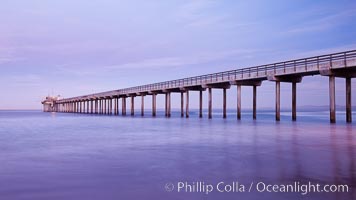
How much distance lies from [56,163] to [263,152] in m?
5.43

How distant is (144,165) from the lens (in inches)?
277

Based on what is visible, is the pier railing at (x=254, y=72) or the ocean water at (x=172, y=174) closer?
the ocean water at (x=172, y=174)

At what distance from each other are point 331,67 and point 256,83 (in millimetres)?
9288

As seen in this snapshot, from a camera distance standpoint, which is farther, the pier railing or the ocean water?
the pier railing

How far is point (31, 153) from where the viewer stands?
925cm

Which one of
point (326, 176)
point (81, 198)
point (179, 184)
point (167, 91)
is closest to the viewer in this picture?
point (81, 198)

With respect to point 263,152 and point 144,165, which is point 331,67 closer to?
point 263,152

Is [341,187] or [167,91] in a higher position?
[167,91]

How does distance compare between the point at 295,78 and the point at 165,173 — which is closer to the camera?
the point at 165,173

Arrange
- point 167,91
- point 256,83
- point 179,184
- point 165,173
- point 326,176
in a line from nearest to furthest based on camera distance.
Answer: point 179,184 → point 326,176 → point 165,173 → point 256,83 → point 167,91

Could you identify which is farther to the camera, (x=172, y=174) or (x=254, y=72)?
(x=254, y=72)

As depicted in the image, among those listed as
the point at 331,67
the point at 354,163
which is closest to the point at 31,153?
the point at 354,163

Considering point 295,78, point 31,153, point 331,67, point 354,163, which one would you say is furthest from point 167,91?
point 354,163

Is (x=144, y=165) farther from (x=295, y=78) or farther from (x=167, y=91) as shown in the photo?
(x=167, y=91)
